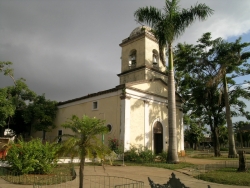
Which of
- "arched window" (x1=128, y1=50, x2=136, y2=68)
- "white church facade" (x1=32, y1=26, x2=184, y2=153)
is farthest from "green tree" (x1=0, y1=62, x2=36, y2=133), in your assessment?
"arched window" (x1=128, y1=50, x2=136, y2=68)

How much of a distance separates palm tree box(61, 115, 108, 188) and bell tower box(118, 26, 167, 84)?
15.1m

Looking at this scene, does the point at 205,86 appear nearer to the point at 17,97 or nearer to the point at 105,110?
the point at 105,110

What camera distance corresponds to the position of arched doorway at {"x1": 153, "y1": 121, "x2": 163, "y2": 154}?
20281 millimetres

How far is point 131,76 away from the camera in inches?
886

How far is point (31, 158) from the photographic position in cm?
927

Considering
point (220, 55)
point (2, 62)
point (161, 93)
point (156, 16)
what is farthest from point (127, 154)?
point (2, 62)

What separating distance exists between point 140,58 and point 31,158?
49.6 feet

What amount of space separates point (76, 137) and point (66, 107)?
18633 millimetres

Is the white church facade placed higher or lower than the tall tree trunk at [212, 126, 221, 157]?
higher

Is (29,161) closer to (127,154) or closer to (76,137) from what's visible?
(76,137)

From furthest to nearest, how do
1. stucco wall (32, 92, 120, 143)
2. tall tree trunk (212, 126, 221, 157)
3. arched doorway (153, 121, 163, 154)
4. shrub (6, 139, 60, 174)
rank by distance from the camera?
1. tall tree trunk (212, 126, 221, 157)
2. arched doorway (153, 121, 163, 154)
3. stucco wall (32, 92, 120, 143)
4. shrub (6, 139, 60, 174)

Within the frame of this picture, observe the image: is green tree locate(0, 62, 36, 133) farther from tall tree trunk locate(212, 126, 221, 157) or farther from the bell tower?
tall tree trunk locate(212, 126, 221, 157)

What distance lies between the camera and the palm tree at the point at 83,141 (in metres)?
6.04

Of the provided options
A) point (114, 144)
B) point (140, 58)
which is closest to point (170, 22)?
point (140, 58)
